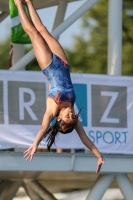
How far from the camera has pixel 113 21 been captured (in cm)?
1320

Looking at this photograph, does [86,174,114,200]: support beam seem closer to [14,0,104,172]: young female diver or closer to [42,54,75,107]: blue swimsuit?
[14,0,104,172]: young female diver

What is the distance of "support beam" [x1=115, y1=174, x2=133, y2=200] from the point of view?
487 inches

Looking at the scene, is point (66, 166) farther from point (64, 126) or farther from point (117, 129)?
point (64, 126)

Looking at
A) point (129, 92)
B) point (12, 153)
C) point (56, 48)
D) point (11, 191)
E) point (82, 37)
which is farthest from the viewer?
point (82, 37)

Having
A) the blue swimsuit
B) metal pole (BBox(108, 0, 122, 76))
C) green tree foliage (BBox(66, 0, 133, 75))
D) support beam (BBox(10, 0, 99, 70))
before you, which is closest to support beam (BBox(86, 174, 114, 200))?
metal pole (BBox(108, 0, 122, 76))

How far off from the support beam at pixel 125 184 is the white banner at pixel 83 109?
585 millimetres

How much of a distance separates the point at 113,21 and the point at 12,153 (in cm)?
349

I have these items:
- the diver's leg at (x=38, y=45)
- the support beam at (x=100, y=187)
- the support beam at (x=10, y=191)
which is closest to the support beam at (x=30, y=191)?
the support beam at (x=10, y=191)

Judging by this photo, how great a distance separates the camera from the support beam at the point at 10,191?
14930 mm

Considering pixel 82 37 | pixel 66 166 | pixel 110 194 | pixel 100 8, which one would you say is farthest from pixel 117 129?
pixel 82 37

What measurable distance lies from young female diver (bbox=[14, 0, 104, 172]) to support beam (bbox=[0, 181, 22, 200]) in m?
5.37

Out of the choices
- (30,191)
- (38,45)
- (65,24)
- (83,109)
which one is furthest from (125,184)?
(30,191)

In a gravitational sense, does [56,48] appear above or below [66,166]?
above

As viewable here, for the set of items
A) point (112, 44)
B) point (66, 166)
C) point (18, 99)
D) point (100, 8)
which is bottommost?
point (66, 166)
